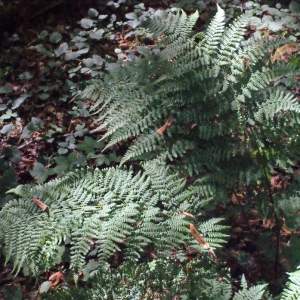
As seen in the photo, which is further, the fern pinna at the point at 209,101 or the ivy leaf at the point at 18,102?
the ivy leaf at the point at 18,102

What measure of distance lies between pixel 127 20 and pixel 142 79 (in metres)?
2.34

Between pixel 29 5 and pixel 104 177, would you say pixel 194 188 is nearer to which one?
pixel 104 177

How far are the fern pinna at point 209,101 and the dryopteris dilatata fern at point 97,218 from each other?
0.20 metres

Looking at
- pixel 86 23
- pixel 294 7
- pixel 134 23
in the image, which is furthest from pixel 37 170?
pixel 294 7

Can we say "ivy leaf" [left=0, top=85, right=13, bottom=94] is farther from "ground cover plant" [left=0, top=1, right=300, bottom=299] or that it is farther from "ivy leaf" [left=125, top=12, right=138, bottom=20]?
"ground cover plant" [left=0, top=1, right=300, bottom=299]

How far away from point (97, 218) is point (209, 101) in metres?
0.81

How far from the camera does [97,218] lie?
1646 millimetres

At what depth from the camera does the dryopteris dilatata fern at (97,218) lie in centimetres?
158

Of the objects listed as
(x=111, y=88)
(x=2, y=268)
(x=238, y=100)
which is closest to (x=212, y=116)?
(x=238, y=100)

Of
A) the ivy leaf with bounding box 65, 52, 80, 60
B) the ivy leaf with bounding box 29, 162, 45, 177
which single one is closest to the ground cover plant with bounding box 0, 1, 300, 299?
the ivy leaf with bounding box 29, 162, 45, 177

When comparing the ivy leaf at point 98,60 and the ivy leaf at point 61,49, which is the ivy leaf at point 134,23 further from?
the ivy leaf at point 61,49

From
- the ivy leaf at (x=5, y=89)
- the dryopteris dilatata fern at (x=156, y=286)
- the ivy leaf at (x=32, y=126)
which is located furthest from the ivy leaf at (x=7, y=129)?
the dryopteris dilatata fern at (x=156, y=286)

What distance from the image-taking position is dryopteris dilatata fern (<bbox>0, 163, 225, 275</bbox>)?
158 centimetres

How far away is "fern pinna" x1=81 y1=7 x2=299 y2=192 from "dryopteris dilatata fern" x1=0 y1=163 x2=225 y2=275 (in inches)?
7.7
